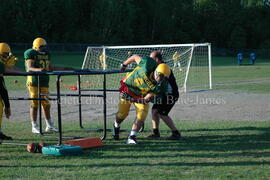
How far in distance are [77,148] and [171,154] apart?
1.58m

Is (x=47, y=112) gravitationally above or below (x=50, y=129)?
above

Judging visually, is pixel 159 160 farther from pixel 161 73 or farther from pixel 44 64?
pixel 44 64

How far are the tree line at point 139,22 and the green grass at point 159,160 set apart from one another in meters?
53.2

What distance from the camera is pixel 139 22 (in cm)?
7938

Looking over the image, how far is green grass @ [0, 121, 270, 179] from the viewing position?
19.3 ft

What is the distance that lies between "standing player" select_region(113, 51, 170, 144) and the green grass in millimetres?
539

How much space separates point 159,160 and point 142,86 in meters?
1.81

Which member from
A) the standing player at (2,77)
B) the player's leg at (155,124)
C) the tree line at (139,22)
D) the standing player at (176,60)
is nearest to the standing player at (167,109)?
the player's leg at (155,124)

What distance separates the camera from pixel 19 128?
9.97 m

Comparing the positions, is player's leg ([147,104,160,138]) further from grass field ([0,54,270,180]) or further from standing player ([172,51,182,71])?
standing player ([172,51,182,71])

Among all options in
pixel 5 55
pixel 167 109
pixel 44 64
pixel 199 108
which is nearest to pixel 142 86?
pixel 167 109

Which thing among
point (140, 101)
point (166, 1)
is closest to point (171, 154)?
point (140, 101)

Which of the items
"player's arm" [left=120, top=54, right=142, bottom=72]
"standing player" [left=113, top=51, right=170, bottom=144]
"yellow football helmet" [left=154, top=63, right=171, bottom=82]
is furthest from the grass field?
"player's arm" [left=120, top=54, right=142, bottom=72]

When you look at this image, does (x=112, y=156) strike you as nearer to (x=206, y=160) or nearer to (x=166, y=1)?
(x=206, y=160)
